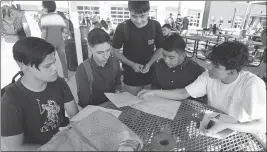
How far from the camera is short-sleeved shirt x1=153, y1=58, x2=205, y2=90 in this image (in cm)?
173

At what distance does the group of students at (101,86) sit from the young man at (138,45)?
0.03 meters

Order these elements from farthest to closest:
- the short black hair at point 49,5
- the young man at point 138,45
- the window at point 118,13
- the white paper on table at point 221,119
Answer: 1. the window at point 118,13
2. the short black hair at point 49,5
3. the young man at point 138,45
4. the white paper on table at point 221,119

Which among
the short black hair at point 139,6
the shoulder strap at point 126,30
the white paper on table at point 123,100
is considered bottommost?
the white paper on table at point 123,100

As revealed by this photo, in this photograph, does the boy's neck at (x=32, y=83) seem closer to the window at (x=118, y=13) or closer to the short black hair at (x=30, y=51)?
the short black hair at (x=30, y=51)

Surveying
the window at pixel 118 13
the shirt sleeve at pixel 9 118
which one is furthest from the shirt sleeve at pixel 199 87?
the window at pixel 118 13

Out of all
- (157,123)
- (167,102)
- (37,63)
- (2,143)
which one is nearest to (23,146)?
(2,143)

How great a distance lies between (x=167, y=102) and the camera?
1.33 meters

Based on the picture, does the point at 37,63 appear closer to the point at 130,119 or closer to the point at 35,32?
the point at 130,119

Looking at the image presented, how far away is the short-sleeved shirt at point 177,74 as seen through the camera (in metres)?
1.73

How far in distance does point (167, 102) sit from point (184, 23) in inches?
396

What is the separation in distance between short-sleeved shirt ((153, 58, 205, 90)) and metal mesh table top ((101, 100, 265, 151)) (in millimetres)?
528

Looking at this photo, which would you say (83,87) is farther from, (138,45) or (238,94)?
(238,94)

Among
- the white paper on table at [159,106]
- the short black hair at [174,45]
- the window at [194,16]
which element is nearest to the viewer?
the white paper on table at [159,106]

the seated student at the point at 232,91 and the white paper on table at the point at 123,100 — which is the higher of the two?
the seated student at the point at 232,91
